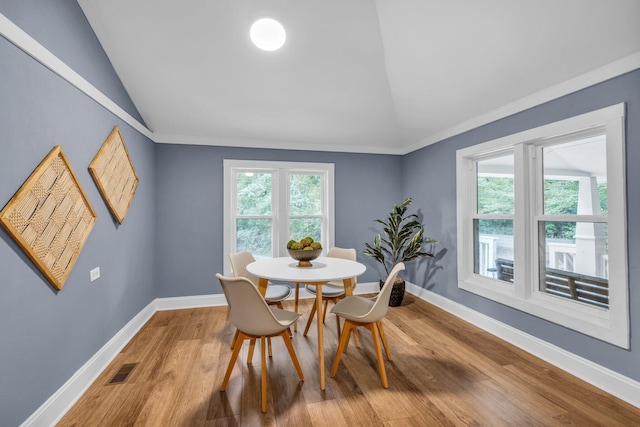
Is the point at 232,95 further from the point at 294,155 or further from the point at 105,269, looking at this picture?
the point at 105,269

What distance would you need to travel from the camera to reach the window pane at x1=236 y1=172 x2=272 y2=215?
164 inches

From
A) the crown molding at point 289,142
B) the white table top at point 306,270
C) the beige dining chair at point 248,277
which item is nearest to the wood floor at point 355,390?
the beige dining chair at point 248,277

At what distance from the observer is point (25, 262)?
61.8 inches

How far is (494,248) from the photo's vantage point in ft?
10.5

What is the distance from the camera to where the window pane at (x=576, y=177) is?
2238 millimetres

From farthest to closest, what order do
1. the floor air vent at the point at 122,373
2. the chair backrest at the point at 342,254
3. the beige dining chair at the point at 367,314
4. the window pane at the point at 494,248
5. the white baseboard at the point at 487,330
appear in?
1. the chair backrest at the point at 342,254
2. the window pane at the point at 494,248
3. the floor air vent at the point at 122,373
4. the beige dining chair at the point at 367,314
5. the white baseboard at the point at 487,330

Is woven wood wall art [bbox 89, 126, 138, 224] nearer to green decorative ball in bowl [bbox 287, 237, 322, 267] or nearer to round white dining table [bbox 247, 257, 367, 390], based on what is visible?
round white dining table [bbox 247, 257, 367, 390]

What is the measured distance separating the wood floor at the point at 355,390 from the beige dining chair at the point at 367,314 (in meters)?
0.17

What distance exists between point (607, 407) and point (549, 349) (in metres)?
0.55

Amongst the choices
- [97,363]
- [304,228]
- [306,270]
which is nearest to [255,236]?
[304,228]

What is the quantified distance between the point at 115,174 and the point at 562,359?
3974 mm

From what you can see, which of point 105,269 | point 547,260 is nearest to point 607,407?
point 547,260

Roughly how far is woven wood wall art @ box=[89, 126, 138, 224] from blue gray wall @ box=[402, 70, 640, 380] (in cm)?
351

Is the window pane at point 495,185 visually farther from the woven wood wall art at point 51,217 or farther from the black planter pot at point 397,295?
the woven wood wall art at point 51,217
